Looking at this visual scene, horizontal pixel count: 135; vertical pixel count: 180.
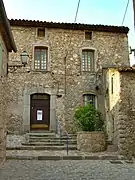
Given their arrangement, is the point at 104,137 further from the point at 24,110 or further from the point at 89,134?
the point at 24,110

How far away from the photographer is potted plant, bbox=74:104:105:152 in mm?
12383

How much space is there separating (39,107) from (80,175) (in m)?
9.85

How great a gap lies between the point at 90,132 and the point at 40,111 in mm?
5091

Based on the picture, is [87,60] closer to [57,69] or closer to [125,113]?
[57,69]

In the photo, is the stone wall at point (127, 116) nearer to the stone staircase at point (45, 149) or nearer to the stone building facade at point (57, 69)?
the stone staircase at point (45, 149)

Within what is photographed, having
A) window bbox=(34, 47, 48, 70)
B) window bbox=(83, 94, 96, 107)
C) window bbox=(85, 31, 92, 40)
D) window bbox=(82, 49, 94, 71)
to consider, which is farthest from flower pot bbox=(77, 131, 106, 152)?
window bbox=(85, 31, 92, 40)

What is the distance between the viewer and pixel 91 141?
12.4 m

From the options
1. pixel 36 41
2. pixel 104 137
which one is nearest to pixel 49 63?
pixel 36 41

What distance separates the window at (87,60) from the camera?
17.4m

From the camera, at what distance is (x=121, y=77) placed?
39.6 feet

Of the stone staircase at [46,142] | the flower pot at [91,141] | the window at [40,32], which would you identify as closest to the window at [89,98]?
the stone staircase at [46,142]

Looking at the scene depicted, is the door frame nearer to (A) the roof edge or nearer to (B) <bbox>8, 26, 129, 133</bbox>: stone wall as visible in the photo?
(B) <bbox>8, 26, 129, 133</bbox>: stone wall

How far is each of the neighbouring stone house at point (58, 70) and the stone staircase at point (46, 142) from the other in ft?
5.09

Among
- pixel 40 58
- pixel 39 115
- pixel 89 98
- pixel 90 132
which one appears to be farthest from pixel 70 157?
pixel 40 58
